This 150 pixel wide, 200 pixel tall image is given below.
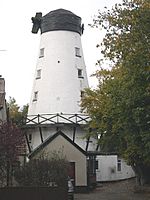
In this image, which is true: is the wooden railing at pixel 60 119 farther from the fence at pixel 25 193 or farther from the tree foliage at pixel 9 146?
the fence at pixel 25 193

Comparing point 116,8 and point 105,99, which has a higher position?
point 116,8

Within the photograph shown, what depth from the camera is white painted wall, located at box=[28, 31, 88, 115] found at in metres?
52.5

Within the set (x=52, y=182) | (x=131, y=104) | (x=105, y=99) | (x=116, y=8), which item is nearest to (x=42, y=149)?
(x=105, y=99)

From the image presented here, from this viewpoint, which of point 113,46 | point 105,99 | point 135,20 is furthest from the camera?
point 105,99

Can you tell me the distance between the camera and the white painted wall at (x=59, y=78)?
52.5 meters

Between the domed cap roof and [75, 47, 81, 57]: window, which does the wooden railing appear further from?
the domed cap roof

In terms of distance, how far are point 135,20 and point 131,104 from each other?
14.9ft

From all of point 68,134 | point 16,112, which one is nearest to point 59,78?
point 68,134

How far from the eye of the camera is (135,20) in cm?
2111

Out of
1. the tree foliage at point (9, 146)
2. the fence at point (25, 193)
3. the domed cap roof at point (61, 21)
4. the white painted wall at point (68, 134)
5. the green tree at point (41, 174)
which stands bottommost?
the fence at point (25, 193)

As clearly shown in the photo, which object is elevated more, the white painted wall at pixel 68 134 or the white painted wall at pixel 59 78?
the white painted wall at pixel 59 78

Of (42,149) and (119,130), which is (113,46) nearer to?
(119,130)

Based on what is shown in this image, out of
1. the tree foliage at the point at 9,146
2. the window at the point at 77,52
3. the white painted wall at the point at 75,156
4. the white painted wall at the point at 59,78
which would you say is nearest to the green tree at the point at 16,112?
the white painted wall at the point at 59,78

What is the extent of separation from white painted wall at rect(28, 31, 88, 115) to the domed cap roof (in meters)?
0.75
